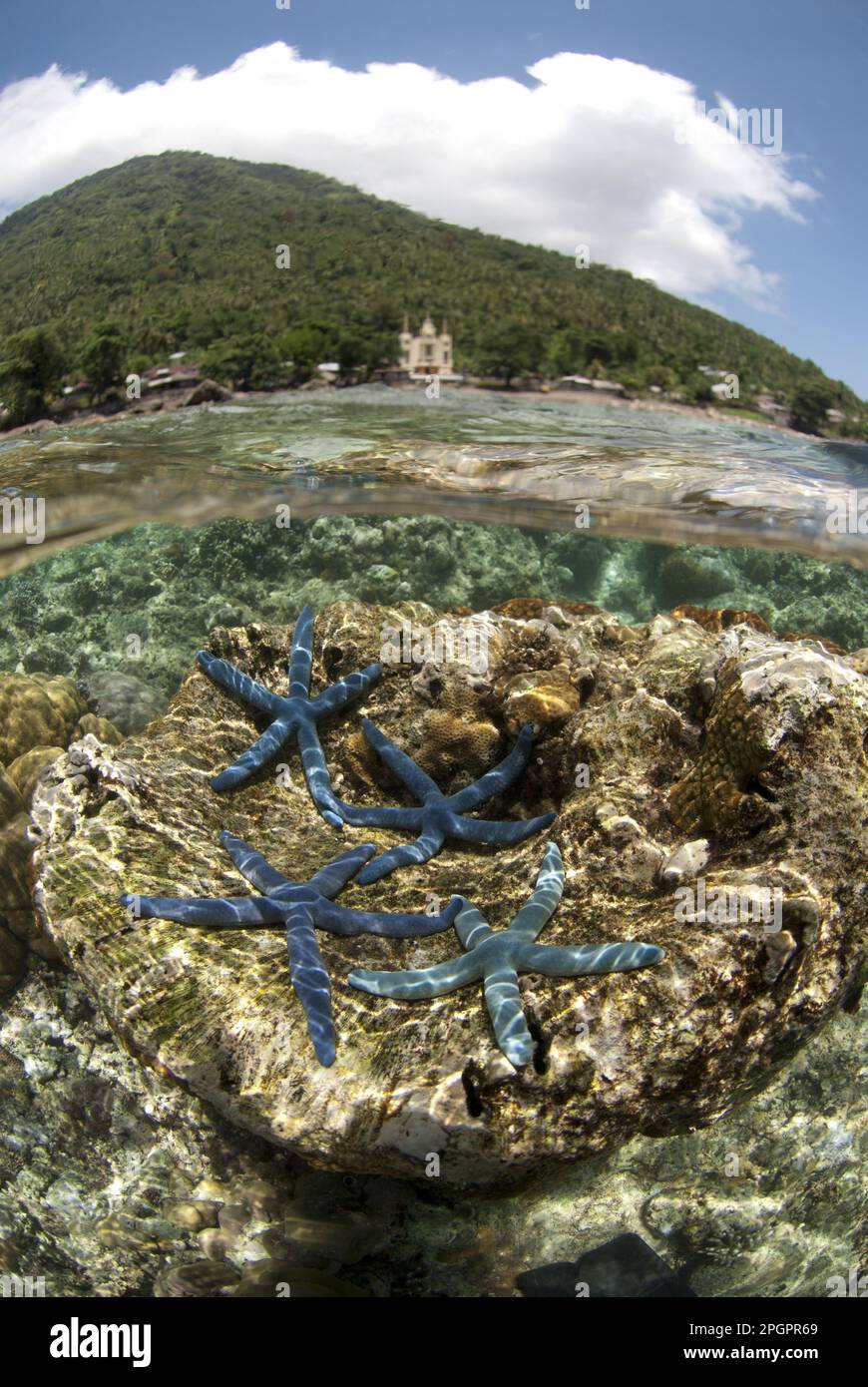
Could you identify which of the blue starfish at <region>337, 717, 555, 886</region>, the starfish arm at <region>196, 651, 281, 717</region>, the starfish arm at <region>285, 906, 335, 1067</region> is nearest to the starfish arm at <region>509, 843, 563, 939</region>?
the blue starfish at <region>337, 717, 555, 886</region>

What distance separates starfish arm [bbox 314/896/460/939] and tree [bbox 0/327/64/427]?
6.20 m

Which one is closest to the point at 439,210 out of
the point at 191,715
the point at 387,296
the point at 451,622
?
the point at 387,296

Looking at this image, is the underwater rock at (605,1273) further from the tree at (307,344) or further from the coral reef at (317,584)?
the tree at (307,344)

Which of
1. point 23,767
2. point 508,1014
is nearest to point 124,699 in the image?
point 23,767

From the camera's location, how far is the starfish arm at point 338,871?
4984mm

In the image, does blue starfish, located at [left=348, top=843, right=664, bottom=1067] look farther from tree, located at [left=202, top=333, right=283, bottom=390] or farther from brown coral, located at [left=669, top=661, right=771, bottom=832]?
tree, located at [left=202, top=333, right=283, bottom=390]

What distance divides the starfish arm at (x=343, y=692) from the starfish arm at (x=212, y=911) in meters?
2.18

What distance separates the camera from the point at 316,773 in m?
6.33

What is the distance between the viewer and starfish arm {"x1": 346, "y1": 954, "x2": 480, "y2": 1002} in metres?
4.14

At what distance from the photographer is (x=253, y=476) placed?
1145 cm

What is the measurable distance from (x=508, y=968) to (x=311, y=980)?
45.2 inches

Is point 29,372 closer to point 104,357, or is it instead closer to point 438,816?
point 104,357

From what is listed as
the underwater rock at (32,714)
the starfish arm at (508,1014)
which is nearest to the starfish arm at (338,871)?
the starfish arm at (508,1014)
